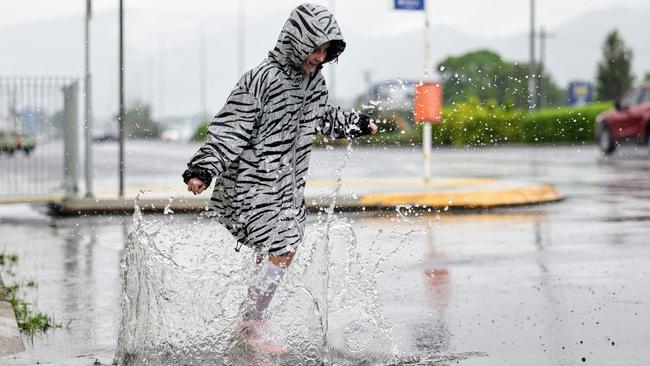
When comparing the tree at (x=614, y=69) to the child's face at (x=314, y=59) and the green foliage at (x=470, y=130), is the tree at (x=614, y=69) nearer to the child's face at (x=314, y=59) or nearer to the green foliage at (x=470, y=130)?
the green foliage at (x=470, y=130)

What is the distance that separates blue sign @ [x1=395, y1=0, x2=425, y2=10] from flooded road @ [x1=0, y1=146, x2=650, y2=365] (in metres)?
3.42

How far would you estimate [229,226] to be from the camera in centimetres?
604

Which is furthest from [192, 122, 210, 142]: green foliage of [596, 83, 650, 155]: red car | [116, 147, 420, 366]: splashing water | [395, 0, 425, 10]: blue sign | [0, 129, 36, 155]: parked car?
[116, 147, 420, 366]: splashing water

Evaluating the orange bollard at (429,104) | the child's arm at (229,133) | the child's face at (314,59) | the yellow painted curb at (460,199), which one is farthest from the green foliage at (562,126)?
the child's arm at (229,133)

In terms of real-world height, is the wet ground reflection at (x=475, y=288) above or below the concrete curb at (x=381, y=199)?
below

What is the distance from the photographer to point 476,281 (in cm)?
884

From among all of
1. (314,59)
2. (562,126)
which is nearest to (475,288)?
(314,59)

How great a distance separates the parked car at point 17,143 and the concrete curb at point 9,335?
11.9 metres

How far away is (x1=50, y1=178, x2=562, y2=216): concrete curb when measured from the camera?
15023mm

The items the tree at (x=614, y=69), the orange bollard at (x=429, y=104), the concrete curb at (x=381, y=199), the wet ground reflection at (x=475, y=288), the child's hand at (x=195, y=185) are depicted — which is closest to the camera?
the child's hand at (x=195, y=185)

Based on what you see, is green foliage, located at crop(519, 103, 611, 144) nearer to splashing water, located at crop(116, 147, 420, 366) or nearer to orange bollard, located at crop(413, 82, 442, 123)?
orange bollard, located at crop(413, 82, 442, 123)

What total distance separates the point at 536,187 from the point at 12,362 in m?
11.4

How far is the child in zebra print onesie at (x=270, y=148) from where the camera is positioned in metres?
5.74

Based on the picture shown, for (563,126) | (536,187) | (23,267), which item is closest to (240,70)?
(563,126)
